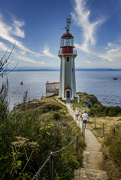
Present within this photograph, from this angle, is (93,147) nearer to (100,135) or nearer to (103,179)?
(100,135)

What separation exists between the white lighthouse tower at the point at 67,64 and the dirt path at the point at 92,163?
17.3 m

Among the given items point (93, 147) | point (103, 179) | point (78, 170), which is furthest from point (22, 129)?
point (93, 147)

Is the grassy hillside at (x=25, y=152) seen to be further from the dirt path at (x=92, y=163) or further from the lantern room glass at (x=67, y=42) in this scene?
the lantern room glass at (x=67, y=42)

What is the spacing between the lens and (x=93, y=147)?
23.3 ft

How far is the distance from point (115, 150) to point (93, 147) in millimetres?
1920

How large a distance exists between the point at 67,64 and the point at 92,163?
21.5m

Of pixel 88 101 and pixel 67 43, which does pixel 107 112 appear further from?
pixel 67 43

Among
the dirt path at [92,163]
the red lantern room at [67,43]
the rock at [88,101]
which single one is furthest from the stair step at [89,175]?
the red lantern room at [67,43]

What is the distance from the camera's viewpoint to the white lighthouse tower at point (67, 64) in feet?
82.7

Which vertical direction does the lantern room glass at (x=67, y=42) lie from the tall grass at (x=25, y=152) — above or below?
above

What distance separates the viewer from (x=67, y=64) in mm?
25688

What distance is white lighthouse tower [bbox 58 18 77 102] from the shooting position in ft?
82.7

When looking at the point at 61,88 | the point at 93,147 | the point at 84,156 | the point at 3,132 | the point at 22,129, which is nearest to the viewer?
the point at 3,132

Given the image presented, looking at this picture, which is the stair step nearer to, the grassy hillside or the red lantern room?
the grassy hillside
